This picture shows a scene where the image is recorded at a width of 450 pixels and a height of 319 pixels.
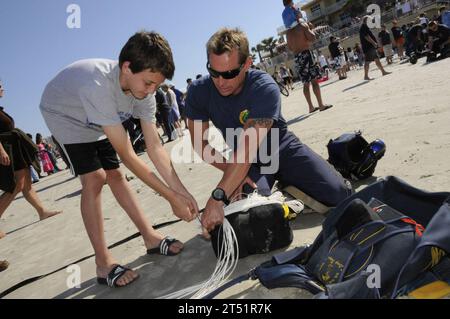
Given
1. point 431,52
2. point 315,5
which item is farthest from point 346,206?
point 315,5

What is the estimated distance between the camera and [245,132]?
265cm

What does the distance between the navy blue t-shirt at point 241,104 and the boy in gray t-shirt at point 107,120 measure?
1.44 ft

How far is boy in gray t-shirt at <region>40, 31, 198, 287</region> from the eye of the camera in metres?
2.45

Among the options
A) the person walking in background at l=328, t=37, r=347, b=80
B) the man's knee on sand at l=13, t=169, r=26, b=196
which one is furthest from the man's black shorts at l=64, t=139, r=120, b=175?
the person walking in background at l=328, t=37, r=347, b=80

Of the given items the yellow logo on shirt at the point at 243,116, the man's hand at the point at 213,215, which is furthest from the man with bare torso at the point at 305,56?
the man's hand at the point at 213,215

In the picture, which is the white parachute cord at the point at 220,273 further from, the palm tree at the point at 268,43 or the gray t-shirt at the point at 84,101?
the palm tree at the point at 268,43

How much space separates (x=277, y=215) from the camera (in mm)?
2455

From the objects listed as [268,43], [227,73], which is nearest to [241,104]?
[227,73]

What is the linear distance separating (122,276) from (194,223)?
106cm

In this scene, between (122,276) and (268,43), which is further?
(268,43)

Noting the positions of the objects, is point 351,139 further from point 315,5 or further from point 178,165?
point 315,5

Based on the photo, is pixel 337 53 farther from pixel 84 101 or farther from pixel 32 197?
pixel 84 101

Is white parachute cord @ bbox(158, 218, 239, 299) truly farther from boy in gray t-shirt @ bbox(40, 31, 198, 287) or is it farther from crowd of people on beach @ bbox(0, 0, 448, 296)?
boy in gray t-shirt @ bbox(40, 31, 198, 287)
